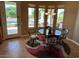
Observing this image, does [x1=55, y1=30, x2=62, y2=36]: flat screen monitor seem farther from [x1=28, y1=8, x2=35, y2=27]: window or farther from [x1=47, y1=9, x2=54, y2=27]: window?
[x1=28, y1=8, x2=35, y2=27]: window

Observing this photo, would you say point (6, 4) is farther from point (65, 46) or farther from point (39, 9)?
point (65, 46)

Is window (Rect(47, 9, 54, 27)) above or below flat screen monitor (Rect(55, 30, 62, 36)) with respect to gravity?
above

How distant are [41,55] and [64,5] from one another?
0.74 m

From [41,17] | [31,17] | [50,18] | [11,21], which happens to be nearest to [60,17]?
[50,18]

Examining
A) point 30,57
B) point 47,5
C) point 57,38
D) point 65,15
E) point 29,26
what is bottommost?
point 30,57

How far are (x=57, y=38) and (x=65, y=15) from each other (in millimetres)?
331

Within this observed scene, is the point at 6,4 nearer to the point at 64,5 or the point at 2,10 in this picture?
the point at 2,10

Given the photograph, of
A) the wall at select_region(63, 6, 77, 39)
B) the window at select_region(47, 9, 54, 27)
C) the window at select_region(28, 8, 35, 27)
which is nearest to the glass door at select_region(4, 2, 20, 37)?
the window at select_region(28, 8, 35, 27)

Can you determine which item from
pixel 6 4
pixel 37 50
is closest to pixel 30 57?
pixel 37 50

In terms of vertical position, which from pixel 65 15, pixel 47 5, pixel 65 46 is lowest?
pixel 65 46

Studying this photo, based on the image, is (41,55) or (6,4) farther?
(41,55)

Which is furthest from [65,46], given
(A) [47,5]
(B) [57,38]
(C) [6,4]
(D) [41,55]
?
(C) [6,4]

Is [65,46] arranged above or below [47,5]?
below

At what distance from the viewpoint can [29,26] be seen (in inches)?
49.4
